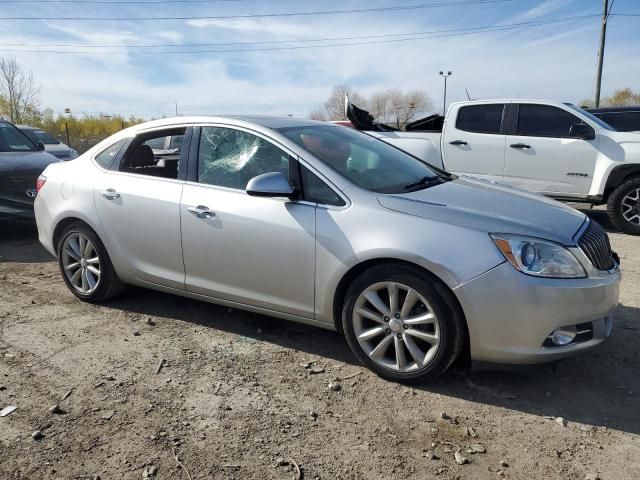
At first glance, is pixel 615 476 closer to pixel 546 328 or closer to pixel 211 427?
pixel 546 328

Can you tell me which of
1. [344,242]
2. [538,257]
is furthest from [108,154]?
[538,257]

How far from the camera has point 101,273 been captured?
14.9 ft

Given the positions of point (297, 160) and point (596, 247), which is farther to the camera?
point (297, 160)

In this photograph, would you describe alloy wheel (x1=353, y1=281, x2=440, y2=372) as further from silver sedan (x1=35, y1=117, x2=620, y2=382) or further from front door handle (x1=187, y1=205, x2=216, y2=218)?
front door handle (x1=187, y1=205, x2=216, y2=218)

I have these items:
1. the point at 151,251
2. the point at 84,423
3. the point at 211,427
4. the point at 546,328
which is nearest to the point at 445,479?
the point at 546,328

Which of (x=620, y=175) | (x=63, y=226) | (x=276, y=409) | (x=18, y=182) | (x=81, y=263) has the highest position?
(x=620, y=175)

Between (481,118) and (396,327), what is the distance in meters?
6.05

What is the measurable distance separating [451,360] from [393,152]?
1.91 m

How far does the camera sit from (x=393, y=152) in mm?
4438

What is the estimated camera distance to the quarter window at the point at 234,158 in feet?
12.4

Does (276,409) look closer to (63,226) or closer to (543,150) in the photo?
(63,226)

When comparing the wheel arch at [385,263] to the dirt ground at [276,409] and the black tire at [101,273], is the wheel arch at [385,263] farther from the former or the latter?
the black tire at [101,273]

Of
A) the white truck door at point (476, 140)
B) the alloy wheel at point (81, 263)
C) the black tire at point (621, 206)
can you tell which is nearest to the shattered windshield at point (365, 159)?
the alloy wheel at point (81, 263)

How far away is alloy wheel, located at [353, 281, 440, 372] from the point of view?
3.17m
